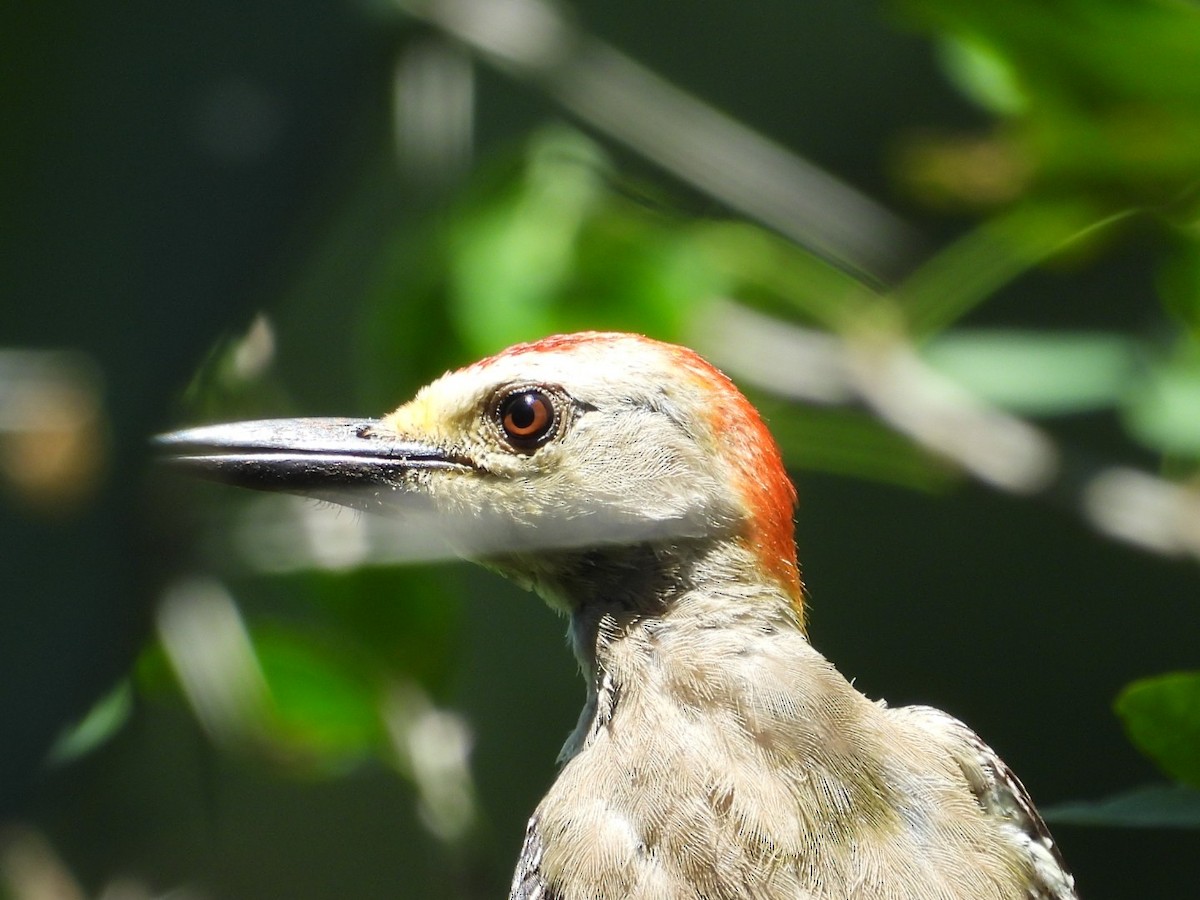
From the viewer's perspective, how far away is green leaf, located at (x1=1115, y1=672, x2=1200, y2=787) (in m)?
1.95

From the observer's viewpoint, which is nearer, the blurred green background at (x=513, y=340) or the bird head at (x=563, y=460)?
the blurred green background at (x=513, y=340)

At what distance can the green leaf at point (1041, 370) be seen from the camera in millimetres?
3771

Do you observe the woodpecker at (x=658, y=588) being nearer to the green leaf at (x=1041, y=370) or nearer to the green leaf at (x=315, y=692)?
the green leaf at (x=315, y=692)

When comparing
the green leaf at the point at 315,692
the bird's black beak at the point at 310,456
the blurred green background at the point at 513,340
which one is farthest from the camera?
the green leaf at the point at 315,692

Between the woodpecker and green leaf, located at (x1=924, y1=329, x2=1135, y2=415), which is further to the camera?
green leaf, located at (x1=924, y1=329, x2=1135, y2=415)

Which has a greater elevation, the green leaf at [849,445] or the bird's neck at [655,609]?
the green leaf at [849,445]

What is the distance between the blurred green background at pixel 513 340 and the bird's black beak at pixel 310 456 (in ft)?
0.32

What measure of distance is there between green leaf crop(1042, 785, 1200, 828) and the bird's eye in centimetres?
112

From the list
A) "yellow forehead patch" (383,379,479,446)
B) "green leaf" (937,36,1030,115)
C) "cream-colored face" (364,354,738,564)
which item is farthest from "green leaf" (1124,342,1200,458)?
"yellow forehead patch" (383,379,479,446)

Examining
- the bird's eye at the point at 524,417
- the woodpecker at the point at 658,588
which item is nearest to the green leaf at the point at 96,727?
the woodpecker at the point at 658,588

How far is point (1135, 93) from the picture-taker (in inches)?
107

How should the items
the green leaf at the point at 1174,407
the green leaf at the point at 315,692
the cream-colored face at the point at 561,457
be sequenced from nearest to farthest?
the cream-colored face at the point at 561,457, the green leaf at the point at 315,692, the green leaf at the point at 1174,407

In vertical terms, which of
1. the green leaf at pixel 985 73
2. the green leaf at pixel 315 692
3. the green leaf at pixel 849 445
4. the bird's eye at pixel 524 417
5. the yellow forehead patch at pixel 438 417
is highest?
the green leaf at pixel 985 73

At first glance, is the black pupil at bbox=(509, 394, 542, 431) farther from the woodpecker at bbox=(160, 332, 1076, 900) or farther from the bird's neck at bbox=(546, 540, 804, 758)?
the bird's neck at bbox=(546, 540, 804, 758)
